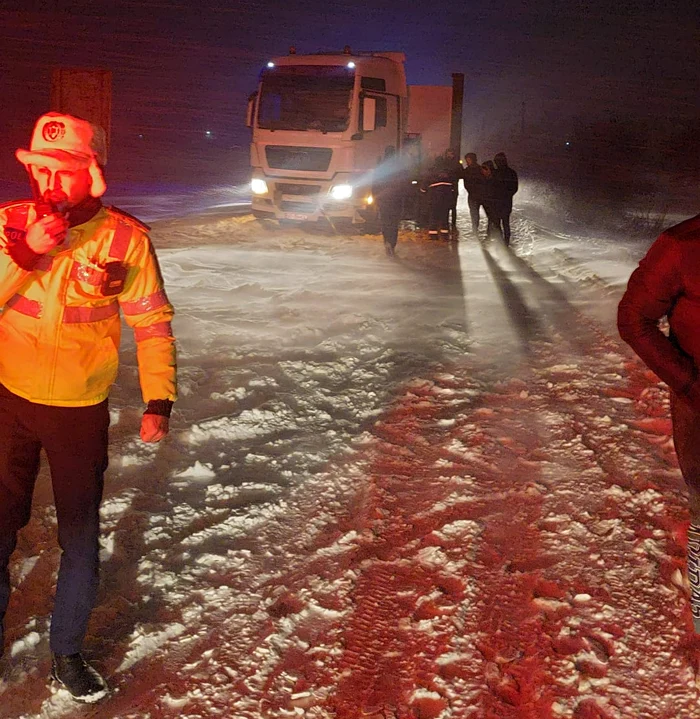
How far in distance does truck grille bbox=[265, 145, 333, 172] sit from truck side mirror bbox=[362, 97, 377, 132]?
835 mm

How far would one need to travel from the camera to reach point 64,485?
2541mm

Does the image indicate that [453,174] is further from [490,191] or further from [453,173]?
[490,191]

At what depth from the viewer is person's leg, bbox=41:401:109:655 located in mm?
2494

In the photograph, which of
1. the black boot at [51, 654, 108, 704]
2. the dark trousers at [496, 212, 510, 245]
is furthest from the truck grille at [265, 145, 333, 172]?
the black boot at [51, 654, 108, 704]

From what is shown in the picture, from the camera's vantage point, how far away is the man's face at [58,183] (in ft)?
7.72

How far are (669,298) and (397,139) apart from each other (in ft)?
46.4

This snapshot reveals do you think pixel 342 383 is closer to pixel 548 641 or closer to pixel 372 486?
pixel 372 486

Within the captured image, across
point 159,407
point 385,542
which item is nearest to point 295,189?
point 385,542

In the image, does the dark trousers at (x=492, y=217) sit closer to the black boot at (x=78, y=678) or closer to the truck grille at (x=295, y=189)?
the truck grille at (x=295, y=189)

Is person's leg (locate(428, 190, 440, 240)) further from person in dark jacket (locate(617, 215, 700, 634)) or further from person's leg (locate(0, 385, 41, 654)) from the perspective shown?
person's leg (locate(0, 385, 41, 654))

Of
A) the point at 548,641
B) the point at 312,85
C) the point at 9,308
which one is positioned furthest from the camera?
the point at 312,85

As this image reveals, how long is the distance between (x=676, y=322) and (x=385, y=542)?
1.84 m

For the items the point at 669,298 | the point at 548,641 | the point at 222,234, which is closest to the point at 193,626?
the point at 548,641

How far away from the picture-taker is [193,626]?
10.1 feet
